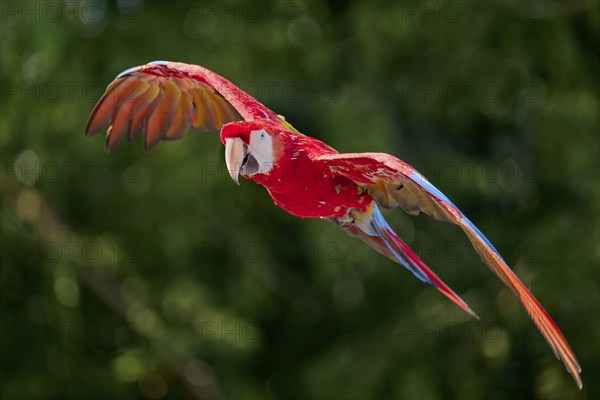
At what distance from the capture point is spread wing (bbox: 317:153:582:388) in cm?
190

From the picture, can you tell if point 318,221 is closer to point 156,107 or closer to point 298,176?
point 156,107

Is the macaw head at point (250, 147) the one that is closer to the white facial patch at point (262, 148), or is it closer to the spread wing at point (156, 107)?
the white facial patch at point (262, 148)

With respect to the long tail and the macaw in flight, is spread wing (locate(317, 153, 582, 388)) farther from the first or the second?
the long tail

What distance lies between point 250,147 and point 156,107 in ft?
2.57

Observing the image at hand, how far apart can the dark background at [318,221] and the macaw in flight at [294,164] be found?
1.64m

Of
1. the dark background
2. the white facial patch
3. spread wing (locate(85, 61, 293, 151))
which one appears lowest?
the dark background

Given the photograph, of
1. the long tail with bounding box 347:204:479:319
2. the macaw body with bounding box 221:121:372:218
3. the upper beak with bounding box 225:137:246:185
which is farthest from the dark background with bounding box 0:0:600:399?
the upper beak with bounding box 225:137:246:185

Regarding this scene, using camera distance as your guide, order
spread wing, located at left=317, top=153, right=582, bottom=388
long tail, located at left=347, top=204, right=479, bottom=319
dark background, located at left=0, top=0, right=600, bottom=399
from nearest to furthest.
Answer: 1. spread wing, located at left=317, top=153, right=582, bottom=388
2. long tail, located at left=347, top=204, right=479, bottom=319
3. dark background, located at left=0, top=0, right=600, bottom=399

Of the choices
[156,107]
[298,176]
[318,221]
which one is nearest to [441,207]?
[298,176]

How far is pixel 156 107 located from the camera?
8.79 ft

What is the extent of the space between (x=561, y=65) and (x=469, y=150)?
0.67 meters

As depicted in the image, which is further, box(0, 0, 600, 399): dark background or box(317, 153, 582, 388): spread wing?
box(0, 0, 600, 399): dark background

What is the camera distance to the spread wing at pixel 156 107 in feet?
8.26

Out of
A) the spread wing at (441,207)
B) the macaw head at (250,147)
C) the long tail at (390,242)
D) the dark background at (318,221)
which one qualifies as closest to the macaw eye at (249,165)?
the macaw head at (250,147)
